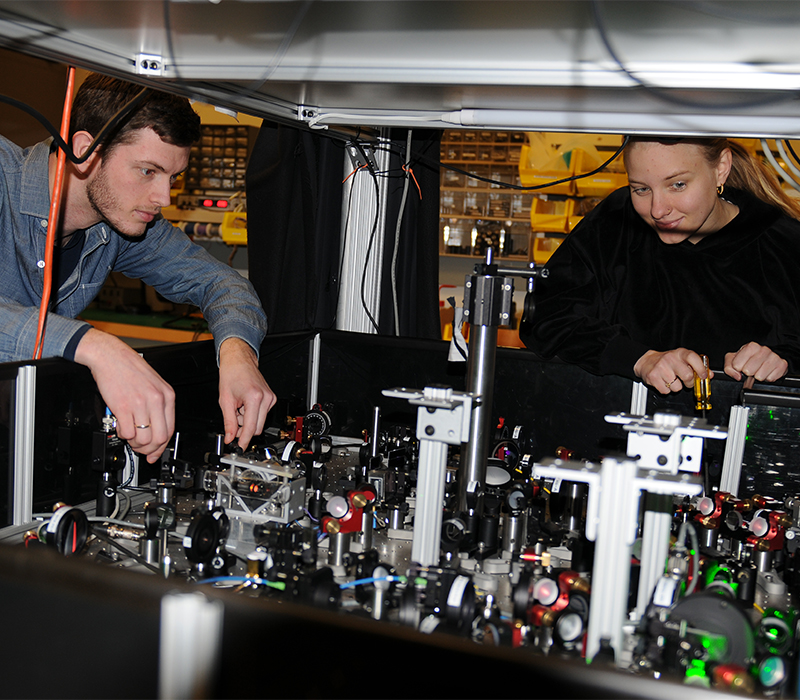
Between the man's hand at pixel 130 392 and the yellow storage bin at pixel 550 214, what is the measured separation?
2.46m

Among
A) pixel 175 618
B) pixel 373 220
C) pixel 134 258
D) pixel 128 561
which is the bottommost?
pixel 128 561

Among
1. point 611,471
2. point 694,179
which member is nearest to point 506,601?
point 611,471

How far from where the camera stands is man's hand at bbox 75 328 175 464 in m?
1.08

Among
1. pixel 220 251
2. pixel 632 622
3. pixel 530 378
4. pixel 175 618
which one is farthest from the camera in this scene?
pixel 220 251

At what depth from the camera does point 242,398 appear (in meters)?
1.30

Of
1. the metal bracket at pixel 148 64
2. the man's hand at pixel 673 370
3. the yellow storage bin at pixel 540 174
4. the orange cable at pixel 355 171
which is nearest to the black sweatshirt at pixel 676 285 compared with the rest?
the man's hand at pixel 673 370

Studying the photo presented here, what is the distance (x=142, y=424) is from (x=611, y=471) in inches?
27.4

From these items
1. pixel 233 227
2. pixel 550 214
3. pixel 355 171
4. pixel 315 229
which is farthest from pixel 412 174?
pixel 233 227

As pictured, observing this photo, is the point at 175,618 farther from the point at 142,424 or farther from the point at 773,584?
the point at 773,584

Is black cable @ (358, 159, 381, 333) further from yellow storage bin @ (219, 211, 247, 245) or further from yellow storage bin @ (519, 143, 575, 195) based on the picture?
yellow storage bin @ (219, 211, 247, 245)

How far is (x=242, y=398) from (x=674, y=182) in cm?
100

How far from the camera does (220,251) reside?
417 centimetres

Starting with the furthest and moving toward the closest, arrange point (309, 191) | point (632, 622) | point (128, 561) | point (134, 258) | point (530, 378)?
point (309, 191) < point (134, 258) < point (530, 378) < point (128, 561) < point (632, 622)

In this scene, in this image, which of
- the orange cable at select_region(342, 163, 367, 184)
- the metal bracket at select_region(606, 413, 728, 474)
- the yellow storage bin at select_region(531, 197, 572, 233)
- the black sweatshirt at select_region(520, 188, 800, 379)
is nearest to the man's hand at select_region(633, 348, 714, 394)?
the black sweatshirt at select_region(520, 188, 800, 379)
